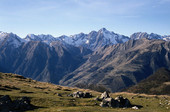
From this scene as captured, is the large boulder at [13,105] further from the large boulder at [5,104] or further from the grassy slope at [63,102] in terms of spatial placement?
the grassy slope at [63,102]

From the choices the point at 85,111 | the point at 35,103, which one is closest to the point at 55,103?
the point at 35,103

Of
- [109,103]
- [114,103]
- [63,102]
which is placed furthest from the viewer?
[114,103]

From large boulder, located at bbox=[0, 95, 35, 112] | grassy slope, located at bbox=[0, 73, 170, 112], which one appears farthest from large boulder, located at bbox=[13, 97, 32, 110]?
grassy slope, located at bbox=[0, 73, 170, 112]

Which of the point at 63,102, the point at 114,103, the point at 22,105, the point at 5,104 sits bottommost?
the point at 114,103

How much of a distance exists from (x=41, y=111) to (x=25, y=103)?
18.5 ft

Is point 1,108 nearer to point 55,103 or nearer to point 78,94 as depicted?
point 55,103

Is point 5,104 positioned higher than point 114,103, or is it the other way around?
point 5,104

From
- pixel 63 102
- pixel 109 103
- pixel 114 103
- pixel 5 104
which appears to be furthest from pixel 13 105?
pixel 114 103

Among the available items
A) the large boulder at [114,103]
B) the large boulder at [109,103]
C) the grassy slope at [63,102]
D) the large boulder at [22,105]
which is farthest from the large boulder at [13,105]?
the large boulder at [114,103]

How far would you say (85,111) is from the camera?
4178 centimetres

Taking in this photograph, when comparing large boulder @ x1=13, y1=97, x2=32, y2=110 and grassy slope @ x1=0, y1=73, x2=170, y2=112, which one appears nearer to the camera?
large boulder @ x1=13, y1=97, x2=32, y2=110

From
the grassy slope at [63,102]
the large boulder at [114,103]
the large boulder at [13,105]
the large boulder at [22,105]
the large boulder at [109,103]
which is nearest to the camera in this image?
the large boulder at [13,105]

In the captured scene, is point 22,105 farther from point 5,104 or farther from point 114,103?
point 114,103

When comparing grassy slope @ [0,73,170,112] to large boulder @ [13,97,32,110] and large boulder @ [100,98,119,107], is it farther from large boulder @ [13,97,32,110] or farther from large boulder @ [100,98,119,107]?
large boulder @ [13,97,32,110]
